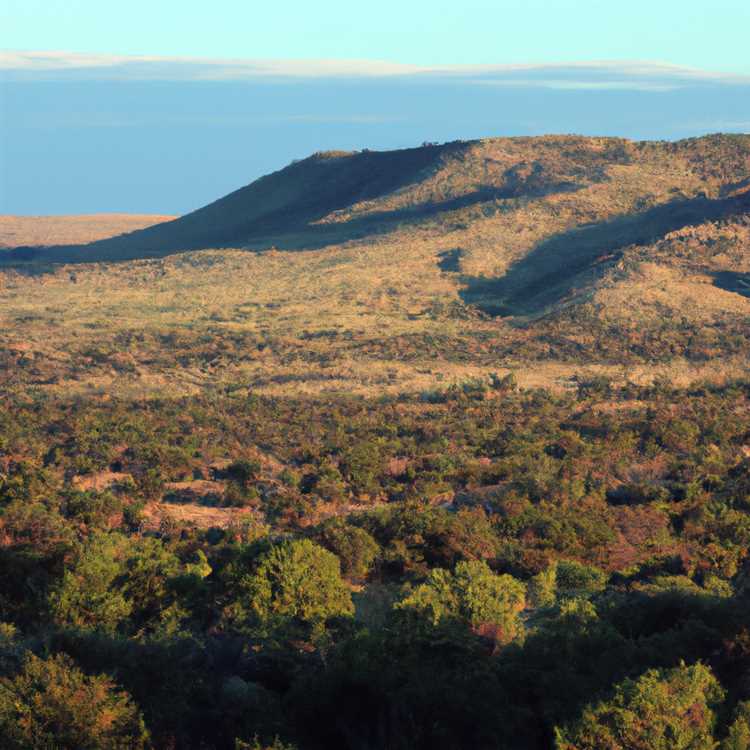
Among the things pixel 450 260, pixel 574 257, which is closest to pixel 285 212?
pixel 450 260

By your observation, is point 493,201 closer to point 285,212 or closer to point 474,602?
point 285,212

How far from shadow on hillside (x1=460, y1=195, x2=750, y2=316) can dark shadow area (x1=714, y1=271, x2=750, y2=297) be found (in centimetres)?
4

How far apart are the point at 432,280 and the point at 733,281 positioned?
11.9 metres

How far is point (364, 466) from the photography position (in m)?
25.9

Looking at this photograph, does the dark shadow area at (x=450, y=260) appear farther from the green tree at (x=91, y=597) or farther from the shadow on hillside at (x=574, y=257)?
the green tree at (x=91, y=597)

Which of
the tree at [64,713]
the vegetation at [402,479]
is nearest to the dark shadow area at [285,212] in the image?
the vegetation at [402,479]

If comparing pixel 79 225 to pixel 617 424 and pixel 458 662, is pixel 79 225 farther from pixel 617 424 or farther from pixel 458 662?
pixel 458 662

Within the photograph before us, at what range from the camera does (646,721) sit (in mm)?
10359

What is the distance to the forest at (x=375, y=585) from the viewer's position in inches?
432

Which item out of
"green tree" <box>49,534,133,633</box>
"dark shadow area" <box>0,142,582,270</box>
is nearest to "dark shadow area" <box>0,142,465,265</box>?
"dark shadow area" <box>0,142,582,270</box>

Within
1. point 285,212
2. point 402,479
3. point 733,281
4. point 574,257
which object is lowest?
point 402,479

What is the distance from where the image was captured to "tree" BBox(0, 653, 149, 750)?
10.5 metres

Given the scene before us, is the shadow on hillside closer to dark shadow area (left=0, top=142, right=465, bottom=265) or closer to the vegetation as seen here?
the vegetation

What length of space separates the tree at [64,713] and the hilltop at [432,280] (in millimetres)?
27000
